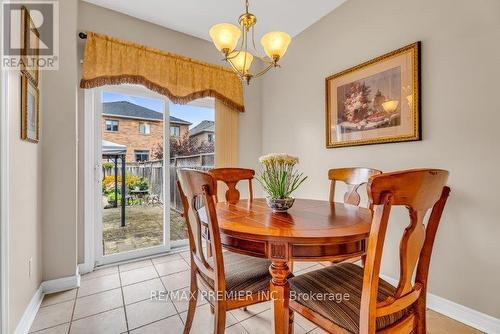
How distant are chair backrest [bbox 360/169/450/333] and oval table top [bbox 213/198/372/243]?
0.20m

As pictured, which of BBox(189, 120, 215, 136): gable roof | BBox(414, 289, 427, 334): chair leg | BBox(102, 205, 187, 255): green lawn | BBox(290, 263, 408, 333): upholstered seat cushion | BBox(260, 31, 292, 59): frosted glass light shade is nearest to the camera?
BBox(290, 263, 408, 333): upholstered seat cushion

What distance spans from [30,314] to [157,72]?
7.53ft

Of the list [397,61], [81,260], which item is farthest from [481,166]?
[81,260]

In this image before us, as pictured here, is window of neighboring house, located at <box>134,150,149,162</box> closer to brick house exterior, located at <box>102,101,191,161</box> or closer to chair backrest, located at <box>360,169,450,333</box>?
brick house exterior, located at <box>102,101,191,161</box>

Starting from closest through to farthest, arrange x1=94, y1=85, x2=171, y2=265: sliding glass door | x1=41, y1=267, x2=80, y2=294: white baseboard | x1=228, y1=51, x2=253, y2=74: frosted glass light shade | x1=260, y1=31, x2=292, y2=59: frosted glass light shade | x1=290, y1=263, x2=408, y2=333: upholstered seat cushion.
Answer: x1=290, y1=263, x2=408, y2=333: upholstered seat cushion, x1=260, y1=31, x2=292, y2=59: frosted glass light shade, x1=228, y1=51, x2=253, y2=74: frosted glass light shade, x1=41, y1=267, x2=80, y2=294: white baseboard, x1=94, y1=85, x2=171, y2=265: sliding glass door

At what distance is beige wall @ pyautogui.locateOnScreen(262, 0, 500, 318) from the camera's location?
1.57 m

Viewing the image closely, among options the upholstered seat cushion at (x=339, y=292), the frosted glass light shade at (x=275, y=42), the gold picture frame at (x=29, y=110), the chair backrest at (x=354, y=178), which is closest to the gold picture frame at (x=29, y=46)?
the gold picture frame at (x=29, y=110)

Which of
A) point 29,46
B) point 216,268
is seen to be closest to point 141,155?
point 29,46

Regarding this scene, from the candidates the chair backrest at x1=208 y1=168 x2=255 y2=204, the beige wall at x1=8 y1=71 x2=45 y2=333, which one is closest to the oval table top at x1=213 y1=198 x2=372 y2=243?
the chair backrest at x1=208 y1=168 x2=255 y2=204

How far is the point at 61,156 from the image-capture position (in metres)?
2.10

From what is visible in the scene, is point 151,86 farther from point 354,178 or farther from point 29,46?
point 354,178

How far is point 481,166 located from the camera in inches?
63.1

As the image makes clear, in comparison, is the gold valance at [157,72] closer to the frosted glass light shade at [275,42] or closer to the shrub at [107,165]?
the shrub at [107,165]

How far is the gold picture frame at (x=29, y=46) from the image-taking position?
1.57 m
